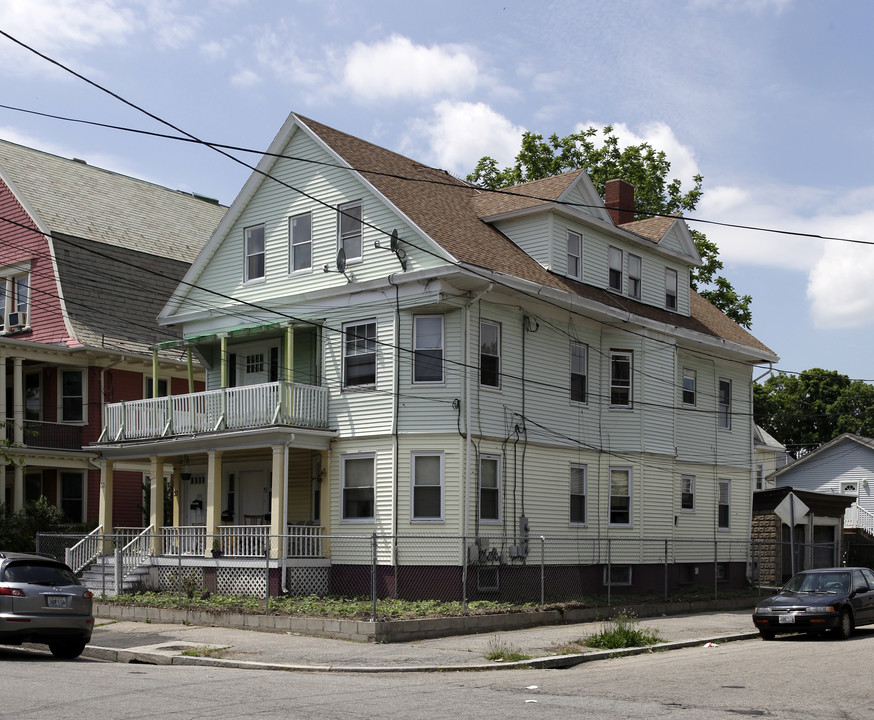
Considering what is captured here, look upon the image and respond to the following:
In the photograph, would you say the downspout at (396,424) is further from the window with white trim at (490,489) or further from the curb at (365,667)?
the curb at (365,667)

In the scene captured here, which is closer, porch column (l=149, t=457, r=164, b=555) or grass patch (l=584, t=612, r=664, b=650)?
grass patch (l=584, t=612, r=664, b=650)

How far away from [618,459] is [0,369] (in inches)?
681

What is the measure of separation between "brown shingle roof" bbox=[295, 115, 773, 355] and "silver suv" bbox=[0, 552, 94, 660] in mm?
10336

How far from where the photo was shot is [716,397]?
1227 inches

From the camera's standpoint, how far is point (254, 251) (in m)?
26.9

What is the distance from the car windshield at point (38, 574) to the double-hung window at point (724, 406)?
67.2ft

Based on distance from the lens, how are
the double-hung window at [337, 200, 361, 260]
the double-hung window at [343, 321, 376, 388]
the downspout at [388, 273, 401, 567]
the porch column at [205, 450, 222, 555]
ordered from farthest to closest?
the double-hung window at [337, 200, 361, 260] < the porch column at [205, 450, 222, 555] < the double-hung window at [343, 321, 376, 388] < the downspout at [388, 273, 401, 567]

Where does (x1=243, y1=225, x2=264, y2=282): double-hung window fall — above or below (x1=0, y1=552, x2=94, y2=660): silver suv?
above

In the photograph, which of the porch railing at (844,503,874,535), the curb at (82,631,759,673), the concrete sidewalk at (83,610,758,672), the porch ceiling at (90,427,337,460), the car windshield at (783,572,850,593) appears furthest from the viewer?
the porch railing at (844,503,874,535)

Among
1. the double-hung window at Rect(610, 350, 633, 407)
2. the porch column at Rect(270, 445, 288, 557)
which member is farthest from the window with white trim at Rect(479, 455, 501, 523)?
the double-hung window at Rect(610, 350, 633, 407)

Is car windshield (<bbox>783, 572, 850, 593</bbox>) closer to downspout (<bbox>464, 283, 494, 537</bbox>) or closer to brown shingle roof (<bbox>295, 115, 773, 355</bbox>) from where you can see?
downspout (<bbox>464, 283, 494, 537</bbox>)

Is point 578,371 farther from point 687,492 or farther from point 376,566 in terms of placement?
point 376,566

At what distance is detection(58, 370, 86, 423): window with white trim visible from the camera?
105 ft

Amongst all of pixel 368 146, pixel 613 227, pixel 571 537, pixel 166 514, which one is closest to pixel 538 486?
pixel 571 537
